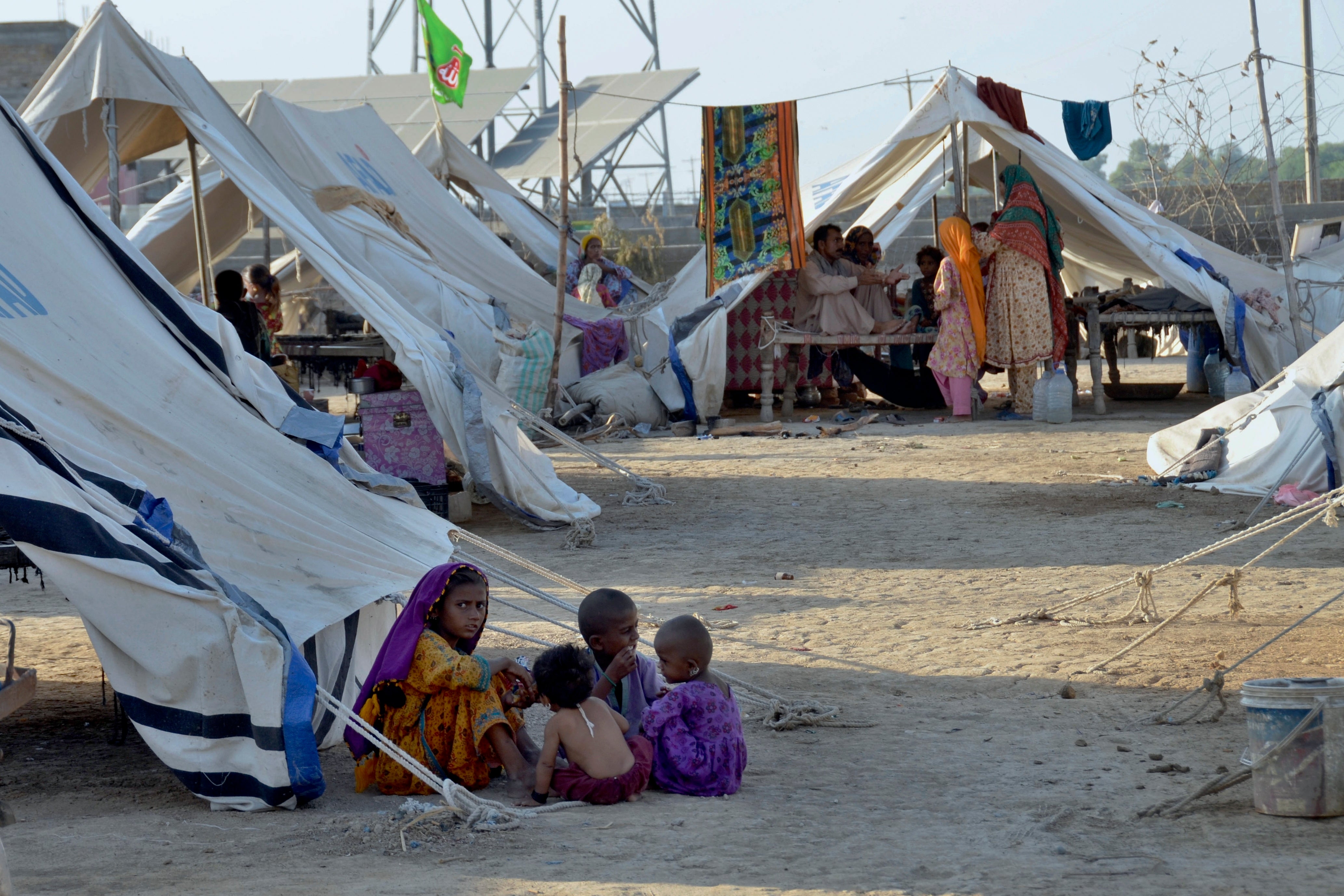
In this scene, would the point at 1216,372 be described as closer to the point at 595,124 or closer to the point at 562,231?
the point at 562,231

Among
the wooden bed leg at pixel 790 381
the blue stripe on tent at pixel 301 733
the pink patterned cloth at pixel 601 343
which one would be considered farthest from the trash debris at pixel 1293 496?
the pink patterned cloth at pixel 601 343

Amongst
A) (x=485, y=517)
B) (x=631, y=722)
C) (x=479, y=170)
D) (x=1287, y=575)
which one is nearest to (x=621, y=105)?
(x=479, y=170)

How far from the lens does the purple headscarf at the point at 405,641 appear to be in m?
3.25

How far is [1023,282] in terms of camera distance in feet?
35.4

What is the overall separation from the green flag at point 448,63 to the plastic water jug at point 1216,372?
12.1m

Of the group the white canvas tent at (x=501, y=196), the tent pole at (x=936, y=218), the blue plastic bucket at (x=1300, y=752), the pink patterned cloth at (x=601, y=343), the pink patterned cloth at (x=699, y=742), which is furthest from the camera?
the white canvas tent at (x=501, y=196)

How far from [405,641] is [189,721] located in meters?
0.53

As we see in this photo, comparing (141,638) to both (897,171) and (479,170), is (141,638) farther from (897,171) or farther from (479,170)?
(479,170)

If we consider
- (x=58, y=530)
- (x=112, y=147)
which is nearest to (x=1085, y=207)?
(x=112, y=147)

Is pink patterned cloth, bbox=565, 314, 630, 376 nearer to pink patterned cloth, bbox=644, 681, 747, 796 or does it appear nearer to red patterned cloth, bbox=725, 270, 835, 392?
red patterned cloth, bbox=725, 270, 835, 392

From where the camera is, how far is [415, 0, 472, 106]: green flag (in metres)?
20.0

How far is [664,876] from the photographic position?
255 centimetres

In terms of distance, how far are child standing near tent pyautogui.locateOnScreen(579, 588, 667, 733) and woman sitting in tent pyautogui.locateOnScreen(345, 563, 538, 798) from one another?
0.23 metres

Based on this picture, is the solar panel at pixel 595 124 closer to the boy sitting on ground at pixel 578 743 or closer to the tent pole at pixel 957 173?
the tent pole at pixel 957 173
